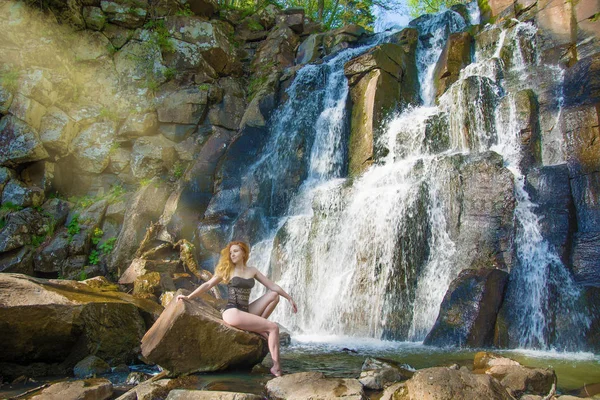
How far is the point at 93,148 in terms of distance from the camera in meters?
16.6

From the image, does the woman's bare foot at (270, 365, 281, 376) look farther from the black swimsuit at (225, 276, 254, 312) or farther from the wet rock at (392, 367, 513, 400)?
the wet rock at (392, 367, 513, 400)

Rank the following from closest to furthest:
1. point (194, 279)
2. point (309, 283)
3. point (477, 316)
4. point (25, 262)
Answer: point (477, 316) → point (309, 283) → point (194, 279) → point (25, 262)

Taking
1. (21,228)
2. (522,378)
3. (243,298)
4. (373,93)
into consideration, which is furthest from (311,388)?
(21,228)

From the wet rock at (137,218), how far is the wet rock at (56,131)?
3595 millimetres

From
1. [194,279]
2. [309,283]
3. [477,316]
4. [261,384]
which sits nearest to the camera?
[261,384]

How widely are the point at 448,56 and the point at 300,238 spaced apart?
8.32m

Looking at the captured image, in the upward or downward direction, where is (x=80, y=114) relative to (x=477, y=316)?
upward

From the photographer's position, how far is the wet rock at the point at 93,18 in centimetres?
1795

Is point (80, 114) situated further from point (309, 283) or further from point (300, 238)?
point (309, 283)

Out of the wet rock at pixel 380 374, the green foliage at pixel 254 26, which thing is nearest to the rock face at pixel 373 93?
the green foliage at pixel 254 26

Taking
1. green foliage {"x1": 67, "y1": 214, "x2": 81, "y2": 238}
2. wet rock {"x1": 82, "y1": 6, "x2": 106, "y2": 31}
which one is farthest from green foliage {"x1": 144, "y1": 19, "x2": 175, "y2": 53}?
green foliage {"x1": 67, "y1": 214, "x2": 81, "y2": 238}

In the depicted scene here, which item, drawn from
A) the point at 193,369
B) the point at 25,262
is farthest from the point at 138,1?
the point at 193,369

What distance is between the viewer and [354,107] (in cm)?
1491

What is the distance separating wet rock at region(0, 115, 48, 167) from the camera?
15039 millimetres
